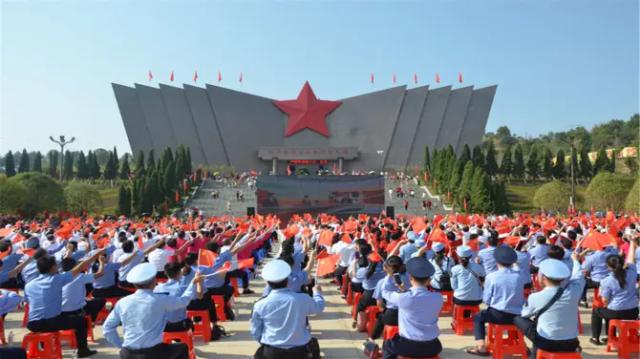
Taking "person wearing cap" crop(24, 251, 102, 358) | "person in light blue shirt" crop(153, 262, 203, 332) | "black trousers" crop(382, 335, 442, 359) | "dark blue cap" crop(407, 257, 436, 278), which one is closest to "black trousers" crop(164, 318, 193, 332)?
"person in light blue shirt" crop(153, 262, 203, 332)

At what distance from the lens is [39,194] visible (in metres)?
29.4

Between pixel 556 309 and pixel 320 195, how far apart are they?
22.5m

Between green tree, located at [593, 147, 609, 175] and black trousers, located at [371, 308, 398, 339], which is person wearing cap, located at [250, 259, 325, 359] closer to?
black trousers, located at [371, 308, 398, 339]

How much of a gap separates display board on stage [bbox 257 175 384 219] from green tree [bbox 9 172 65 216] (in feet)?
47.4

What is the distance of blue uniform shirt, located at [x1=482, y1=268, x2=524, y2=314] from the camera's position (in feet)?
16.8

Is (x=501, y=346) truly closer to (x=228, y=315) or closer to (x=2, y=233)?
(x=228, y=315)

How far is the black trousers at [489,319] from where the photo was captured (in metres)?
5.18

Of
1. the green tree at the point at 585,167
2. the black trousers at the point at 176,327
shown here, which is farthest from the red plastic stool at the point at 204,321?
the green tree at the point at 585,167

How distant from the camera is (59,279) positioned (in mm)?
5211

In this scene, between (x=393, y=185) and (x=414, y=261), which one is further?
(x=393, y=185)

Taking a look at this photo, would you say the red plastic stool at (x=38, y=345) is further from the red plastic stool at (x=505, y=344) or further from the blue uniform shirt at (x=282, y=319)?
the red plastic stool at (x=505, y=344)

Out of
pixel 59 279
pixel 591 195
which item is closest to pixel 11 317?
pixel 59 279

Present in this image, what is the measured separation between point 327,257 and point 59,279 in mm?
3087

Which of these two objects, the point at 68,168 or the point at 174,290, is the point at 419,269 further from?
the point at 68,168
